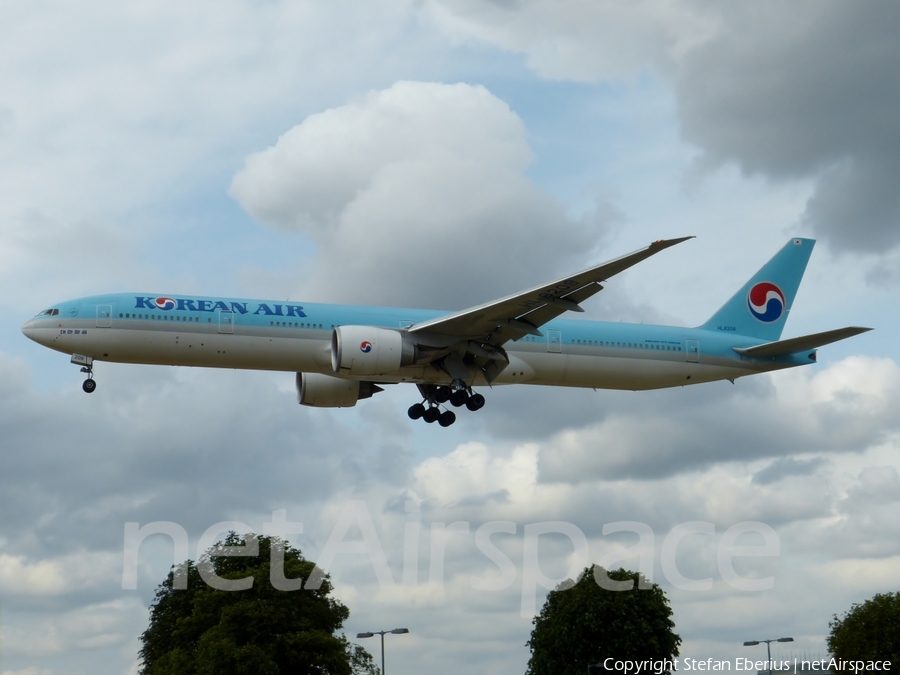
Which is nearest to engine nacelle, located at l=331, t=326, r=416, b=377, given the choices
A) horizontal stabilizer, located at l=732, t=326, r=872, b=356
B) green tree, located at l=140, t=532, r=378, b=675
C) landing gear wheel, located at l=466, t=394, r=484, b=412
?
landing gear wheel, located at l=466, t=394, r=484, b=412

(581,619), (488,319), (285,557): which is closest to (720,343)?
(488,319)

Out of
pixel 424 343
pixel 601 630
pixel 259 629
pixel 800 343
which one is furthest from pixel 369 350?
pixel 601 630

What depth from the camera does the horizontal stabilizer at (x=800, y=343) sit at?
43.9 m

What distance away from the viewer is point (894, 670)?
59344 mm

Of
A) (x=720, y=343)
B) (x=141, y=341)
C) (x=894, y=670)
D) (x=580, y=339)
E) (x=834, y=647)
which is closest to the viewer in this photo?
(x=141, y=341)

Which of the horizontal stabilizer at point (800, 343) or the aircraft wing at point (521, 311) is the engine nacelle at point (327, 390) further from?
the horizontal stabilizer at point (800, 343)

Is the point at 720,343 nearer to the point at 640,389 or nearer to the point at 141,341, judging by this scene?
the point at 640,389

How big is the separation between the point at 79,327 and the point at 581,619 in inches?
1624

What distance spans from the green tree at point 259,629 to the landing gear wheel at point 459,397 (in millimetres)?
21686

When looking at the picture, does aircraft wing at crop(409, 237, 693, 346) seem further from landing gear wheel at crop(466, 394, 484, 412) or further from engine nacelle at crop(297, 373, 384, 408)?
engine nacelle at crop(297, 373, 384, 408)

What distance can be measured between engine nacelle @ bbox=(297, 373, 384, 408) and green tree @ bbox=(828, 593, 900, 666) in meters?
30.2

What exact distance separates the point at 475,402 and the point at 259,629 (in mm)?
23702

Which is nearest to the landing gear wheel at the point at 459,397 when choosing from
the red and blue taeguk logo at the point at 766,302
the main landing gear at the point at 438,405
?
the main landing gear at the point at 438,405

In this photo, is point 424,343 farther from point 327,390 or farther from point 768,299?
point 768,299
